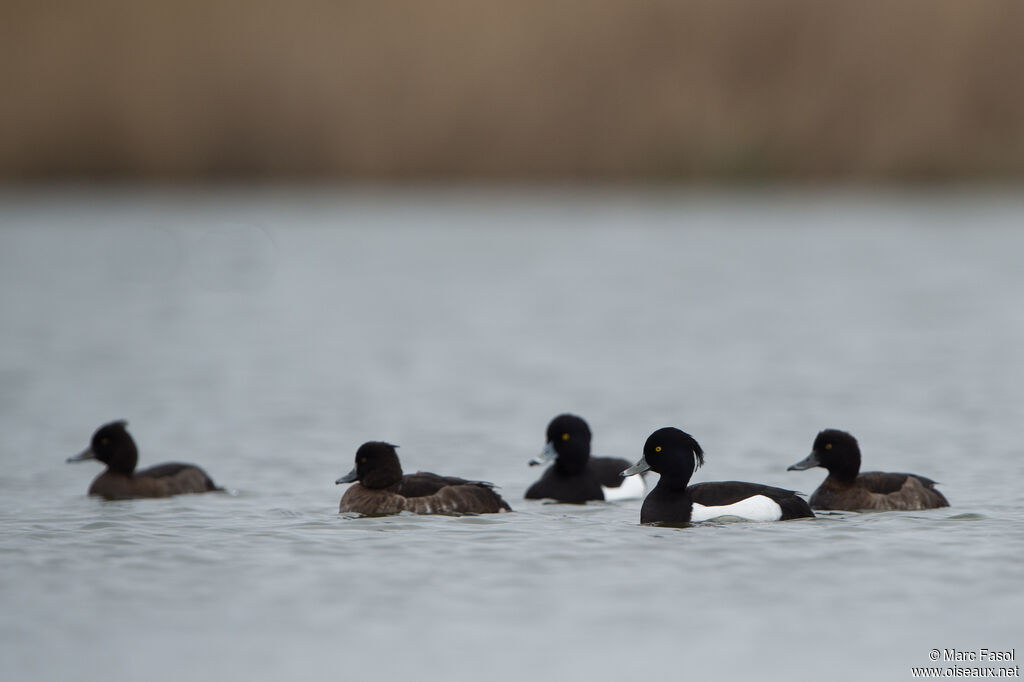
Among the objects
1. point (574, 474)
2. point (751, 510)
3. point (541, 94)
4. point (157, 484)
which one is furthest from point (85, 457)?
point (541, 94)

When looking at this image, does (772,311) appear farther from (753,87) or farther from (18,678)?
(18,678)

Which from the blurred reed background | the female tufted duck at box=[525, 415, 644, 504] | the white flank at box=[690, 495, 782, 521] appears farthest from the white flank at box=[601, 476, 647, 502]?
the blurred reed background

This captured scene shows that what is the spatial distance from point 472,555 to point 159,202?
46.8 m

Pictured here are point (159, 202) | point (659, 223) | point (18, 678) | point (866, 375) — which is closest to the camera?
point (18, 678)

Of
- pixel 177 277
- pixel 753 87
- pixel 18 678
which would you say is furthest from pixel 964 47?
pixel 18 678

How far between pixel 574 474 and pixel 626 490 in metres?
0.42

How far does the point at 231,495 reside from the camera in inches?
416

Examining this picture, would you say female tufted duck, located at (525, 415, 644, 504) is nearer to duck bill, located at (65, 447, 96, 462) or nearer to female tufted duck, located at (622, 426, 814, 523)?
female tufted duck, located at (622, 426, 814, 523)

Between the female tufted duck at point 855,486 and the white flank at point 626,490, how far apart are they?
129cm

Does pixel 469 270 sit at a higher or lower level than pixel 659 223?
lower

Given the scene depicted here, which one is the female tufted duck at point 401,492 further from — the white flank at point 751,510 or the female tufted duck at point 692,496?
the white flank at point 751,510

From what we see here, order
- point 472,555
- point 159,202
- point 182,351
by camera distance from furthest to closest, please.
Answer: point 159,202 < point 182,351 < point 472,555

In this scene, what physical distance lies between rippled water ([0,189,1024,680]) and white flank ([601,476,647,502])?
0.26 m

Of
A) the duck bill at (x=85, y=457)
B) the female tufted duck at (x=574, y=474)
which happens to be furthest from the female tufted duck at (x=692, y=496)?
the duck bill at (x=85, y=457)
